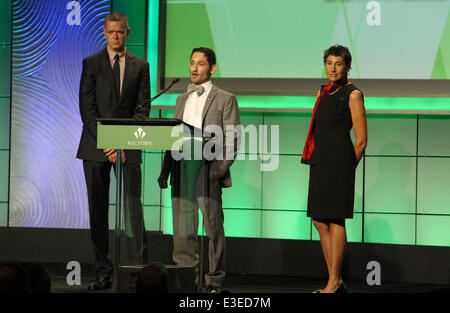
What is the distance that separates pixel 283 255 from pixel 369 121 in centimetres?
132

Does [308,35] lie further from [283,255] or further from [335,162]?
[283,255]

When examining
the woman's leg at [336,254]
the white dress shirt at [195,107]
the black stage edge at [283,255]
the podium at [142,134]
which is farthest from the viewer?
the black stage edge at [283,255]

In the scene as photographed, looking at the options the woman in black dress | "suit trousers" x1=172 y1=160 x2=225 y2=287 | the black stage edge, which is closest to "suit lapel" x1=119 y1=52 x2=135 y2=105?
"suit trousers" x1=172 y1=160 x2=225 y2=287

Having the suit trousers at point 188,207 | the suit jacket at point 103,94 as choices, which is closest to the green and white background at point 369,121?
the suit jacket at point 103,94

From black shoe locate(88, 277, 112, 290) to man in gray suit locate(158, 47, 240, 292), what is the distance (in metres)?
0.78

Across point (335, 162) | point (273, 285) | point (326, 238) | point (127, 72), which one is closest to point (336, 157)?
point (335, 162)

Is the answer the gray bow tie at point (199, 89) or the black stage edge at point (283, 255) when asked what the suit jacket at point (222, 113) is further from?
the black stage edge at point (283, 255)

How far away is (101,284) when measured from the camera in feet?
13.7

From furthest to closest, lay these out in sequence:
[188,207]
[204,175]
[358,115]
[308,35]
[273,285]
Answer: [308,35] < [273,285] < [358,115] < [204,175] < [188,207]

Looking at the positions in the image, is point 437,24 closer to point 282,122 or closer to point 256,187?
point 282,122

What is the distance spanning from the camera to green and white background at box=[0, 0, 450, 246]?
5129 mm

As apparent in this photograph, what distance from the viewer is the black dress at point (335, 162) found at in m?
4.01

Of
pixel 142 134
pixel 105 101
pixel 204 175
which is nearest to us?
pixel 142 134

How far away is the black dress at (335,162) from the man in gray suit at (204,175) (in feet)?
1.80
